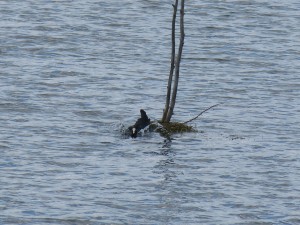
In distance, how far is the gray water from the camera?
86.3ft

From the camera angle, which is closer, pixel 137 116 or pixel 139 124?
pixel 139 124

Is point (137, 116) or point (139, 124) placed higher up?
point (139, 124)

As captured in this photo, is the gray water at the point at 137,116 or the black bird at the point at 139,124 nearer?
the gray water at the point at 137,116

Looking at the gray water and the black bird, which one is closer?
the gray water

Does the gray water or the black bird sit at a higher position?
the black bird

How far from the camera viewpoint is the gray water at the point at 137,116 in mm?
26312

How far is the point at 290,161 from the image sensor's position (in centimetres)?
3062

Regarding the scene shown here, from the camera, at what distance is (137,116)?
119ft

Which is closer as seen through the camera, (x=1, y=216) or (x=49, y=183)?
(x=1, y=216)

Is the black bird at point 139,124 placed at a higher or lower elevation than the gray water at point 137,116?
higher

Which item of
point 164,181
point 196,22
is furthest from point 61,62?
point 164,181

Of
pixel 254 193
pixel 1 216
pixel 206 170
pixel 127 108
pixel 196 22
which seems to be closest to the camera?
pixel 1 216

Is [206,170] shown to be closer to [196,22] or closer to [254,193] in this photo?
[254,193]

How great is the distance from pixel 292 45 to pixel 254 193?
84.1 ft
